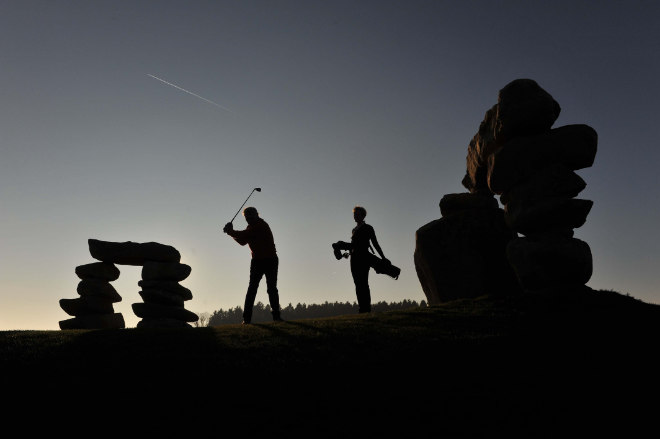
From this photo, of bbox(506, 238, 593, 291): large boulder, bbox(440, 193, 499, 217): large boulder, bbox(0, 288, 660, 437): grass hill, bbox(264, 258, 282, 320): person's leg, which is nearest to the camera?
bbox(0, 288, 660, 437): grass hill

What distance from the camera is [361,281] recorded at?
14555 millimetres

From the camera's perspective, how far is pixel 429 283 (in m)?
15.5

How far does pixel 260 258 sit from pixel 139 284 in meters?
12.2

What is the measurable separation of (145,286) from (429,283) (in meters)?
14.4

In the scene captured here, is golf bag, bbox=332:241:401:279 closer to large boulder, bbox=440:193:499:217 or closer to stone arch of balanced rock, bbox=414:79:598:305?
stone arch of balanced rock, bbox=414:79:598:305

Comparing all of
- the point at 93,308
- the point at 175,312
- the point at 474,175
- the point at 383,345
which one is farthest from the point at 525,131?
the point at 93,308

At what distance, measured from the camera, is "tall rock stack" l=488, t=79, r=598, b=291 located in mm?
12508

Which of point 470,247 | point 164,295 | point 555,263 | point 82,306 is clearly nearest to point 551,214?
point 555,263

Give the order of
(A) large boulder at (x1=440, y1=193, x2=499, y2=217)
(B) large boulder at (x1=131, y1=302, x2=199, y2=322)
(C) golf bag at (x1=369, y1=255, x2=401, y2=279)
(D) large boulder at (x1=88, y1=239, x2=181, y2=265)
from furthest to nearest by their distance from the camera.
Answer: (D) large boulder at (x1=88, y1=239, x2=181, y2=265)
(B) large boulder at (x1=131, y1=302, x2=199, y2=322)
(A) large boulder at (x1=440, y1=193, x2=499, y2=217)
(C) golf bag at (x1=369, y1=255, x2=401, y2=279)

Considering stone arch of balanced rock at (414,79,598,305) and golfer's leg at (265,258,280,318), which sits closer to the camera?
stone arch of balanced rock at (414,79,598,305)

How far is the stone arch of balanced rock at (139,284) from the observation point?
23.8 meters

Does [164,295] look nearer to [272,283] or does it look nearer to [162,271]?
[162,271]

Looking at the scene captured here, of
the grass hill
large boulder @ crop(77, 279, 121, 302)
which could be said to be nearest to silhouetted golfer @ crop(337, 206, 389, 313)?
the grass hill

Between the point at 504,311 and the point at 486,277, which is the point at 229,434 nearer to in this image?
the point at 504,311
